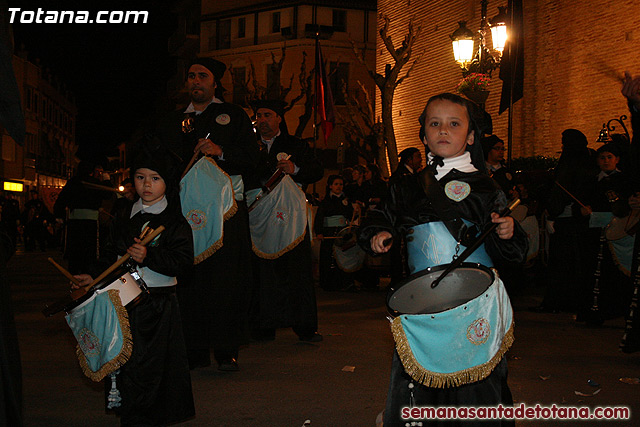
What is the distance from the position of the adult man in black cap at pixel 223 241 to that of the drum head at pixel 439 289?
3.31 m

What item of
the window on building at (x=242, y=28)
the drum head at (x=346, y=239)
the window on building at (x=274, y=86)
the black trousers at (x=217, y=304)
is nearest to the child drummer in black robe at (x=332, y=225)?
the drum head at (x=346, y=239)

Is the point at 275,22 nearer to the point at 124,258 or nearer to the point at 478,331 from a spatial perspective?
the point at 124,258

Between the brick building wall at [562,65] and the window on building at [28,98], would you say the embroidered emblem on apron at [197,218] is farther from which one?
the window on building at [28,98]

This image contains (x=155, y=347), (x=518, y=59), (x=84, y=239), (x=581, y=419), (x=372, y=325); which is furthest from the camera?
(x=518, y=59)

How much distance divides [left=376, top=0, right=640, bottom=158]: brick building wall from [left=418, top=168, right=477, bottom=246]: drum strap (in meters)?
15.7

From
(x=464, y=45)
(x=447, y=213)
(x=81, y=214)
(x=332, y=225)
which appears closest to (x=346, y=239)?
(x=332, y=225)

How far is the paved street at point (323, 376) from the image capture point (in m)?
5.62

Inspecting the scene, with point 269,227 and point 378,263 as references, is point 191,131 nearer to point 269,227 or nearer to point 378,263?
point 269,227

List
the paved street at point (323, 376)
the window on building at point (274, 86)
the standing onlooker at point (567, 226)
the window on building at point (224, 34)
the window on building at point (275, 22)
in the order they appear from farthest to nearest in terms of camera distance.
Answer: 1. the window on building at point (224, 34)
2. the window on building at point (275, 22)
3. the window on building at point (274, 86)
4. the standing onlooker at point (567, 226)
5. the paved street at point (323, 376)

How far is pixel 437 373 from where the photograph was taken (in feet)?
12.7

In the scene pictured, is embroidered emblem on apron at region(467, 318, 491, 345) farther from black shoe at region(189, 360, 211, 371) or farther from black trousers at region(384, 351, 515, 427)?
black shoe at region(189, 360, 211, 371)

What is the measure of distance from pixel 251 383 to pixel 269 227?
2411mm

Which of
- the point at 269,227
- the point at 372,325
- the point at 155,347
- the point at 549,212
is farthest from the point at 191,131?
the point at 549,212

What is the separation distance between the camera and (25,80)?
64688 millimetres
